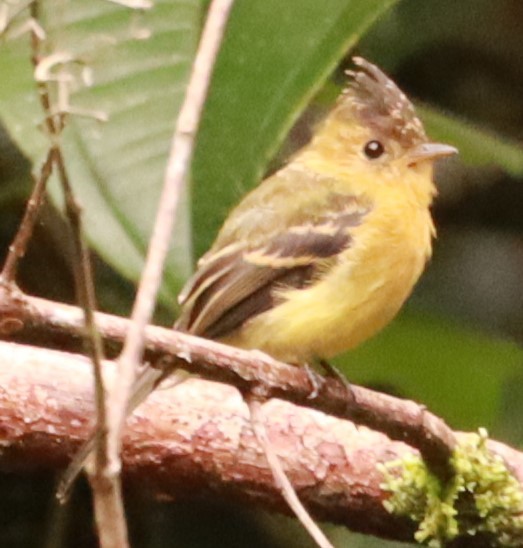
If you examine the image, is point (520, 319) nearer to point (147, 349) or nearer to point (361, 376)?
point (361, 376)

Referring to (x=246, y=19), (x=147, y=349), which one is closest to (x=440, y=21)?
(x=246, y=19)

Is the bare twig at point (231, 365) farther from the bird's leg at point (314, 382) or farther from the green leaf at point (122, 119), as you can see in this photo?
the green leaf at point (122, 119)

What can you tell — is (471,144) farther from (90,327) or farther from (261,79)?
(90,327)

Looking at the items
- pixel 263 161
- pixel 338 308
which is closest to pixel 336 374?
pixel 338 308

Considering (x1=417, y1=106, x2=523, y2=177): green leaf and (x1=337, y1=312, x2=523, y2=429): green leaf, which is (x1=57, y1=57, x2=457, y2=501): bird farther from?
(x1=337, y1=312, x2=523, y2=429): green leaf

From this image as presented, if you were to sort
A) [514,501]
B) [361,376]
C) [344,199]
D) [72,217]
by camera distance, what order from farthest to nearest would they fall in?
[361,376], [344,199], [514,501], [72,217]

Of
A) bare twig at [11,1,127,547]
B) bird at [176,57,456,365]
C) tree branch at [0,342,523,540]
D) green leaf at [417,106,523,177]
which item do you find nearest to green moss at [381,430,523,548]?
tree branch at [0,342,523,540]

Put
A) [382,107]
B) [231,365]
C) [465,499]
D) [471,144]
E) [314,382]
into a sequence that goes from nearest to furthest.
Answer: [231,365], [314,382], [465,499], [382,107], [471,144]
